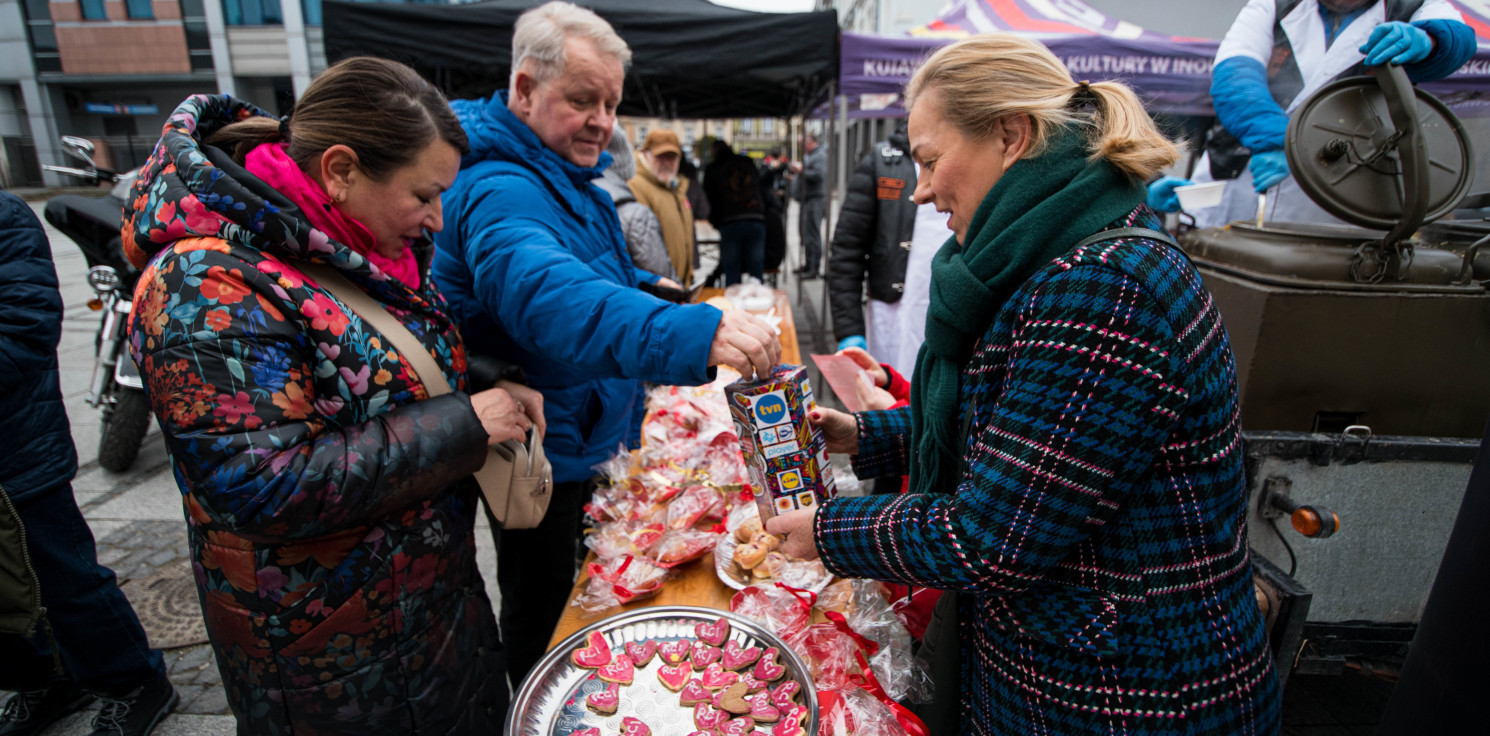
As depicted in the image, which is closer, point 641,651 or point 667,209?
point 641,651

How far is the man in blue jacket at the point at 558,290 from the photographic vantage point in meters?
1.41

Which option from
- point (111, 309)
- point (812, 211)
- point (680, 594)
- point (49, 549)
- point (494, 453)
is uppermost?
point (494, 453)

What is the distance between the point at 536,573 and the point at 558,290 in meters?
1.13

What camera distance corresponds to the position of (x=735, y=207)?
8.45m

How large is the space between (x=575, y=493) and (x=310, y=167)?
3.99 feet

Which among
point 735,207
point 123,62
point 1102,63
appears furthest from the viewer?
point 123,62

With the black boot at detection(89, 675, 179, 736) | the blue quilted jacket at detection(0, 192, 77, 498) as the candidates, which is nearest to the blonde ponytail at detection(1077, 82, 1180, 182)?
the blue quilted jacket at detection(0, 192, 77, 498)

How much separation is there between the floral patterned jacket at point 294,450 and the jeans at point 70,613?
1.29 metres

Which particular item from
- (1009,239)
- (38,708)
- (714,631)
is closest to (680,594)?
(714,631)

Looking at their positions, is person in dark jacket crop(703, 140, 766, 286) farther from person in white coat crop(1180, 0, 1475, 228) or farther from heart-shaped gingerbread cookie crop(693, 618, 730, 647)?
heart-shaped gingerbread cookie crop(693, 618, 730, 647)

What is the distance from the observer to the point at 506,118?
179 centimetres

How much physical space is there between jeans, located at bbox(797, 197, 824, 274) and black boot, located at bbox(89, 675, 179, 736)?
9840 mm

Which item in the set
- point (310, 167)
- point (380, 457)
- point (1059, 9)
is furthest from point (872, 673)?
point (1059, 9)

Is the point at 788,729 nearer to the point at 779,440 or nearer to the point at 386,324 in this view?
the point at 779,440
